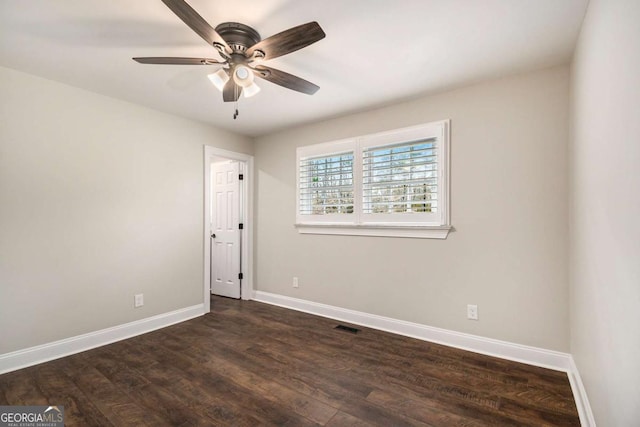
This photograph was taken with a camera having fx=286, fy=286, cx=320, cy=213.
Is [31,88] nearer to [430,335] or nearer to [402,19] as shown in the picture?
[402,19]

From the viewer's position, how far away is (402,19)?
5.82 feet

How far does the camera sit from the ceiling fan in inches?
57.5

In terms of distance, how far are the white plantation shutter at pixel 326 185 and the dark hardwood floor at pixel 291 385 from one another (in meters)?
1.52

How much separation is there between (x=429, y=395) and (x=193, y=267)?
293 cm

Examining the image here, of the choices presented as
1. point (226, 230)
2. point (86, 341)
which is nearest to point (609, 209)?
point (86, 341)

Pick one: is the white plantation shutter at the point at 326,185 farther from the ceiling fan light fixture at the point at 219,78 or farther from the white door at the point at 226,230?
the ceiling fan light fixture at the point at 219,78

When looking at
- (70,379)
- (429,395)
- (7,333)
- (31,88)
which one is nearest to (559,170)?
(429,395)

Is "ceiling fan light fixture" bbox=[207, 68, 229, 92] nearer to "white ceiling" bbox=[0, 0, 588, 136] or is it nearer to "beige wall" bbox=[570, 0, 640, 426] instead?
"white ceiling" bbox=[0, 0, 588, 136]

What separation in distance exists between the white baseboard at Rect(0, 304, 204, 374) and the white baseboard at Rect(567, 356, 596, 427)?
3655mm

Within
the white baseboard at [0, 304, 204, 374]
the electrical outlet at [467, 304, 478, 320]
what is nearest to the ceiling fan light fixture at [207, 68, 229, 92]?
the white baseboard at [0, 304, 204, 374]

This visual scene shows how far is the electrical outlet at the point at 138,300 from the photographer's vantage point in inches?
121

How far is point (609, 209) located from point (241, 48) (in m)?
2.14

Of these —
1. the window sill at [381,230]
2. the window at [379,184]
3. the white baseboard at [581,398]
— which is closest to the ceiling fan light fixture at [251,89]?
the window at [379,184]

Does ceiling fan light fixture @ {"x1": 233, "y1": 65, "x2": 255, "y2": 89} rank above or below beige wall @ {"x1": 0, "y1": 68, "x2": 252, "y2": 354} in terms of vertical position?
above
